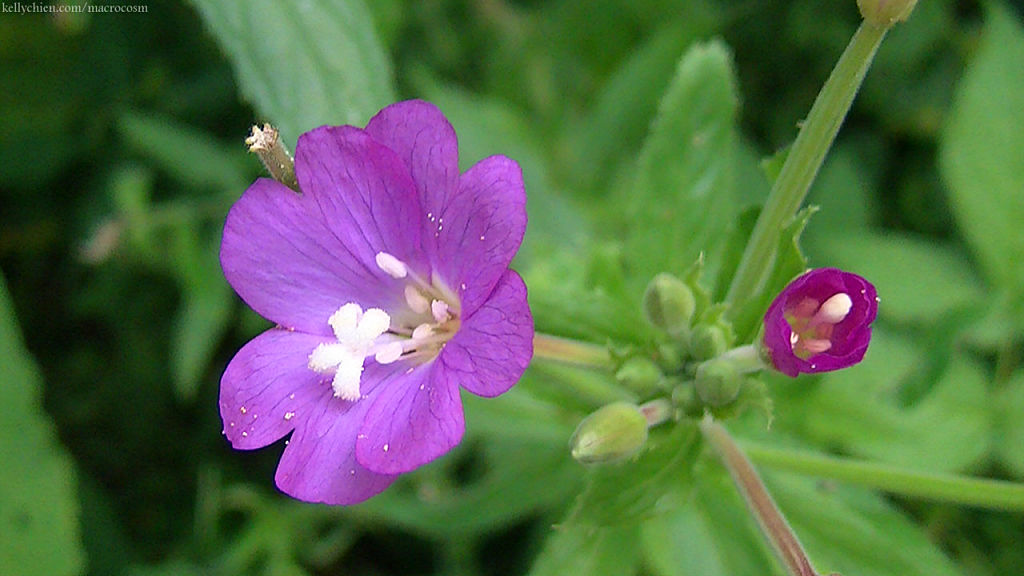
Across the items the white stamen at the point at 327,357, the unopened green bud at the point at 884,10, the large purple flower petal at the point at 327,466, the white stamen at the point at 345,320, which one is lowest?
the large purple flower petal at the point at 327,466

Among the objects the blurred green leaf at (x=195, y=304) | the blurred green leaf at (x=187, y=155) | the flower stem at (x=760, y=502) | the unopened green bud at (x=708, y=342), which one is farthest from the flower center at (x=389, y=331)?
the blurred green leaf at (x=187, y=155)

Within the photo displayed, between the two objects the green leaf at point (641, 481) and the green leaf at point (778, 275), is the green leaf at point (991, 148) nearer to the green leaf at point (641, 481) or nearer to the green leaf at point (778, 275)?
the green leaf at point (778, 275)

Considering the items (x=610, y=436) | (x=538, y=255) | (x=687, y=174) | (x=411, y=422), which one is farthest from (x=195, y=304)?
(x=610, y=436)

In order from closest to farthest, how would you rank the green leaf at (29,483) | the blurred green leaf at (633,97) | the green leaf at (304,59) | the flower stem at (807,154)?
the flower stem at (807,154)
the green leaf at (304,59)
the green leaf at (29,483)
the blurred green leaf at (633,97)

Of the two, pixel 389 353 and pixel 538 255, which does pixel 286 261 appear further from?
pixel 538 255

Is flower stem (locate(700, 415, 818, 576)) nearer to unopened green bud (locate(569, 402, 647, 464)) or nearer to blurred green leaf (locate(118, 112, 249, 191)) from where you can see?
unopened green bud (locate(569, 402, 647, 464))

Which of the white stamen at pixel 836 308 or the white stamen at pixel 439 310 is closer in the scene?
the white stamen at pixel 836 308

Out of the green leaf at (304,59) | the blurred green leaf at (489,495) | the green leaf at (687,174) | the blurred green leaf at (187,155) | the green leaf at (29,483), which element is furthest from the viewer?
the blurred green leaf at (187,155)

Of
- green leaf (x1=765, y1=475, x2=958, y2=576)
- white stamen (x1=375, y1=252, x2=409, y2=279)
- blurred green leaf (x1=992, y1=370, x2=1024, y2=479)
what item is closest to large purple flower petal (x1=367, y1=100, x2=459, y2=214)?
white stamen (x1=375, y1=252, x2=409, y2=279)
